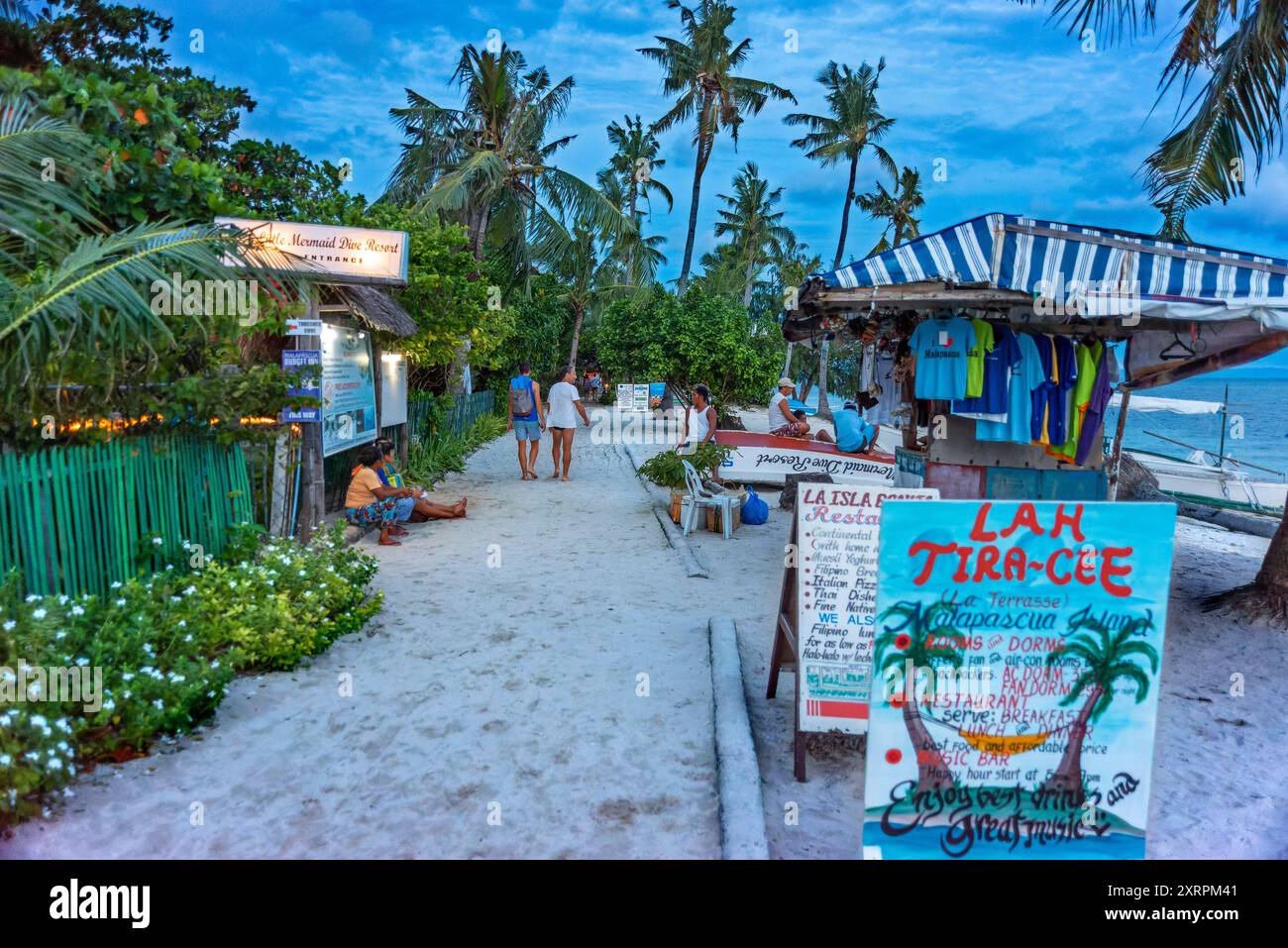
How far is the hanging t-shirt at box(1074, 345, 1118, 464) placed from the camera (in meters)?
7.51

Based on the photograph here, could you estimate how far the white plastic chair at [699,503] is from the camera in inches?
411

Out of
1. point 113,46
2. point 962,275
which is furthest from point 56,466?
point 113,46

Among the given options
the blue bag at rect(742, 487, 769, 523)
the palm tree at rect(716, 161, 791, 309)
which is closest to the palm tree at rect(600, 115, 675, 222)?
the palm tree at rect(716, 161, 791, 309)

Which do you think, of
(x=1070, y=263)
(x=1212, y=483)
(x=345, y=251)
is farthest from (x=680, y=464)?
(x=1212, y=483)

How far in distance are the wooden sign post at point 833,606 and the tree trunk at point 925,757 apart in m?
1.28

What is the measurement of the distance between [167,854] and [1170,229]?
9705mm

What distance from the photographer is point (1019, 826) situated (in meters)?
3.02

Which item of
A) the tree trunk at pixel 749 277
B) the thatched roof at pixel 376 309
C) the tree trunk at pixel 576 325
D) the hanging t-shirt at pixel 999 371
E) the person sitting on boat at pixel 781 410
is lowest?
the person sitting on boat at pixel 781 410

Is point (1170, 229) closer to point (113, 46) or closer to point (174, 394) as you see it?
point (174, 394)

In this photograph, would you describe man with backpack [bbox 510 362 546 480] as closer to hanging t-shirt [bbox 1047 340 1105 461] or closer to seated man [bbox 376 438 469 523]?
seated man [bbox 376 438 469 523]

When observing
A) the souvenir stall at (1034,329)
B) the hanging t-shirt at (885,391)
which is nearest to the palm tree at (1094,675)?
the souvenir stall at (1034,329)

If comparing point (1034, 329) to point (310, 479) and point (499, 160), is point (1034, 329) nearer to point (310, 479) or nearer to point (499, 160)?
point (310, 479)

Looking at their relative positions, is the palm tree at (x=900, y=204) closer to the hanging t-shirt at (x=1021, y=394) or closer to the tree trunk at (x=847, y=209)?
the tree trunk at (x=847, y=209)

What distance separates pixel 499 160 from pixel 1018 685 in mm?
18559
